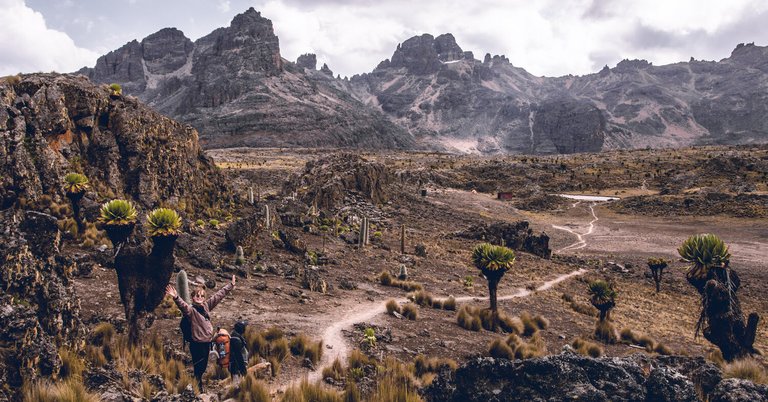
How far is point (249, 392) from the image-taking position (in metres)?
7.87

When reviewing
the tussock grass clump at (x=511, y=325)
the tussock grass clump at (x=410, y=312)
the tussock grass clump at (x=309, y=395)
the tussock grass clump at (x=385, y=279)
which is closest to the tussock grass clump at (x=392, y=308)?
the tussock grass clump at (x=410, y=312)

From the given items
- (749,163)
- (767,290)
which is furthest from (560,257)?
(749,163)

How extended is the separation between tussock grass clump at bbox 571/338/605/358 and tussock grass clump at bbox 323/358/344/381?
346 inches

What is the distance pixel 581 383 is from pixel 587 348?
27.3 ft

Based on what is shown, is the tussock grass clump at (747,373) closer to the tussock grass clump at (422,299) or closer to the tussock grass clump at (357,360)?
the tussock grass clump at (357,360)

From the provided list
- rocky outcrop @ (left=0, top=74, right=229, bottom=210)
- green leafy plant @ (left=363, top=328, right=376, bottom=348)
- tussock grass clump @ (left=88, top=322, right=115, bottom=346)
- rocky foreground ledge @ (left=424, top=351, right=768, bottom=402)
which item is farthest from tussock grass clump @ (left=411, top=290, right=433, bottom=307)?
rocky outcrop @ (left=0, top=74, right=229, bottom=210)

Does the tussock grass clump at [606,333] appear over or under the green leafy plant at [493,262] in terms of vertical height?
under

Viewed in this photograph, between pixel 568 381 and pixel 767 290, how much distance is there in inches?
1149

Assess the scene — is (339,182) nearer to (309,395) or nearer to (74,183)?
(74,183)

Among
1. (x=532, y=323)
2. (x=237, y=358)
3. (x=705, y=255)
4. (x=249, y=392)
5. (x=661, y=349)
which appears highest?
(x=705, y=255)

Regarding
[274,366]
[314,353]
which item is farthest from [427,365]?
[274,366]

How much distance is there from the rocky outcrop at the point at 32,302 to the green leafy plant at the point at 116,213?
1319 millimetres

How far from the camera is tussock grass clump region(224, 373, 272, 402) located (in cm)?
777

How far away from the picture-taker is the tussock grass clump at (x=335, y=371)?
9870mm
